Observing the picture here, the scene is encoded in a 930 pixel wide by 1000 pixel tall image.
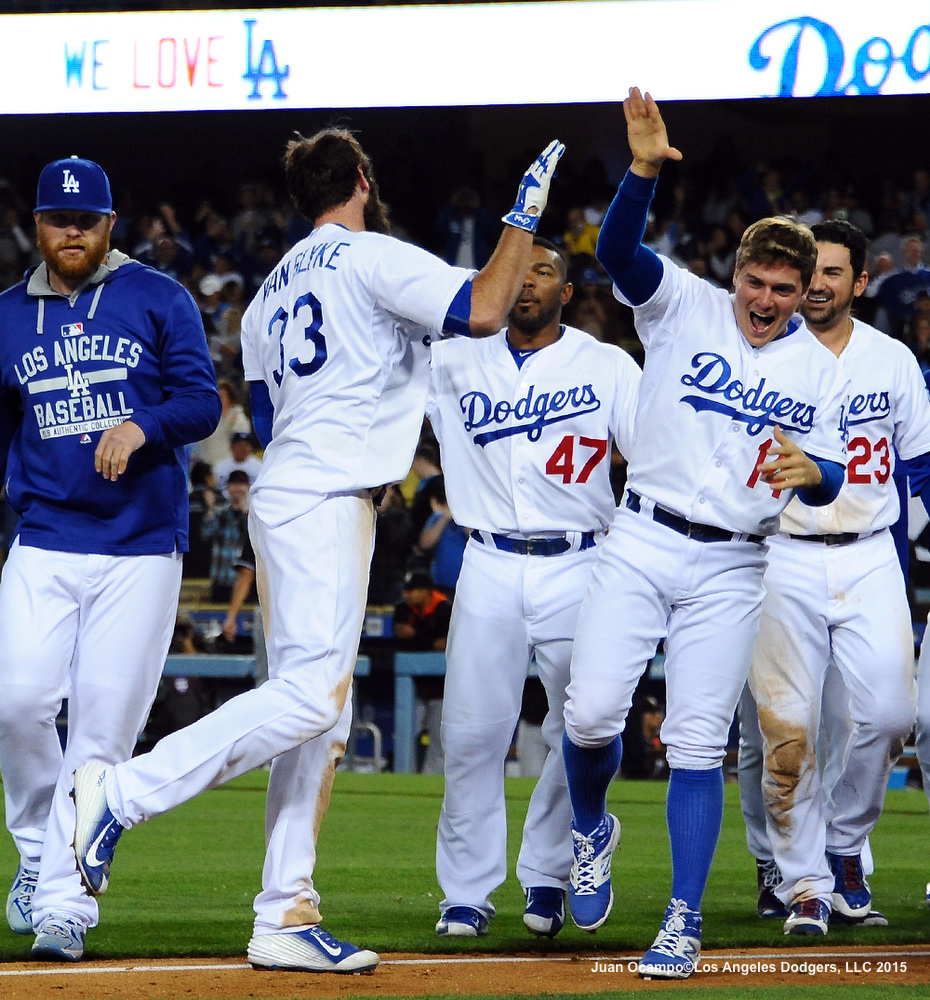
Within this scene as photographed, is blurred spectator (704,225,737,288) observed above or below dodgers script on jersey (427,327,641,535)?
above

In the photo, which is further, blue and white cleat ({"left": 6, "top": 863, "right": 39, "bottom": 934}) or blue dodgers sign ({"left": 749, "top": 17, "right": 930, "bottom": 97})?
blue dodgers sign ({"left": 749, "top": 17, "right": 930, "bottom": 97})

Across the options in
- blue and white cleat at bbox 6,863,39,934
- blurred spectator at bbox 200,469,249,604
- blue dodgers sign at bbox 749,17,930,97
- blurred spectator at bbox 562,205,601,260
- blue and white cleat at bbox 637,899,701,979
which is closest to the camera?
blue and white cleat at bbox 637,899,701,979

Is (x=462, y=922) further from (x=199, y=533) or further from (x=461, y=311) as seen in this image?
(x=199, y=533)

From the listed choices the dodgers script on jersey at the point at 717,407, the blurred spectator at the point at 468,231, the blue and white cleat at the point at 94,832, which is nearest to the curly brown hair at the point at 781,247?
the dodgers script on jersey at the point at 717,407

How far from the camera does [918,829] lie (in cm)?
840

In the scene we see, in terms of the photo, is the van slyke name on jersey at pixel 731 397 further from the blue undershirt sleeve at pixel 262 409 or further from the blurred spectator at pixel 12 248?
the blurred spectator at pixel 12 248

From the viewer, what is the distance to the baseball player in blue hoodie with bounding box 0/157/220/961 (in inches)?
171

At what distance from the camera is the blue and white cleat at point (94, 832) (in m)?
3.84

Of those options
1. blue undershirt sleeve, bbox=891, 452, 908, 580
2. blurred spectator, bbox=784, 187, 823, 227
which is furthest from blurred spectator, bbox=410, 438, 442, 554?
blue undershirt sleeve, bbox=891, 452, 908, 580

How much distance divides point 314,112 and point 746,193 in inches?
209

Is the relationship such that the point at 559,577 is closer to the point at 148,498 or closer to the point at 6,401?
the point at 148,498

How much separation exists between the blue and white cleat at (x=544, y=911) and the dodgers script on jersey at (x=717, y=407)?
1.33m

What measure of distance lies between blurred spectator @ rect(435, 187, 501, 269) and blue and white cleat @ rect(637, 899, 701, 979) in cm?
1199

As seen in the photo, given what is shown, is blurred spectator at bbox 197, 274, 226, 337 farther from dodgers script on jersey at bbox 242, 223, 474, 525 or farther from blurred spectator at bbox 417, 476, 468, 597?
dodgers script on jersey at bbox 242, 223, 474, 525
